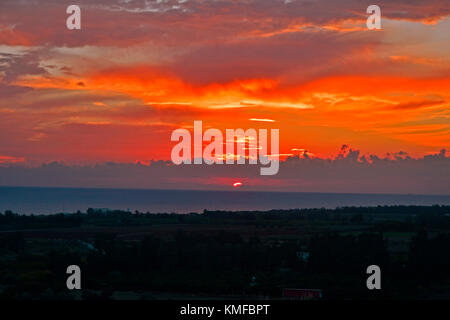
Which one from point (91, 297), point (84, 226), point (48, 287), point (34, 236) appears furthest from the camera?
point (84, 226)

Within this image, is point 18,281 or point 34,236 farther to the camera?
point 34,236

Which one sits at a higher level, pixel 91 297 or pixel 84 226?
pixel 84 226

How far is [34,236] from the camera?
42.1 m

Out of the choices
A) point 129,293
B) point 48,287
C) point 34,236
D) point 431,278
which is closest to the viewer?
point 48,287

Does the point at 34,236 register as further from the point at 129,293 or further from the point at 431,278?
the point at 431,278

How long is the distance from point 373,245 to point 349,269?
338cm

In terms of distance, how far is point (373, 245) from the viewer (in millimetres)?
29531

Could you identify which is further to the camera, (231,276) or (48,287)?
(231,276)

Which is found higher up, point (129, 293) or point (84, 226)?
point (84, 226)
